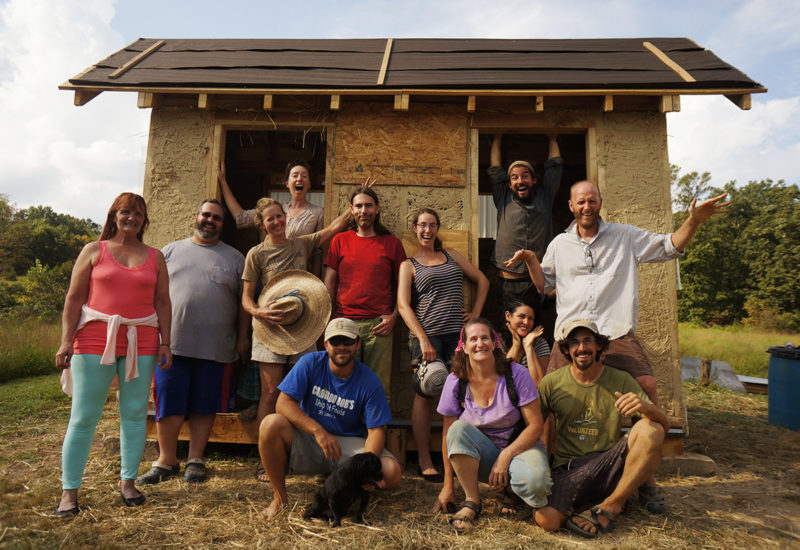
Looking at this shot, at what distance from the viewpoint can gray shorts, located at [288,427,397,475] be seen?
10.5ft

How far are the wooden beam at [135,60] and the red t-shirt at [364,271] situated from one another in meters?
3.18

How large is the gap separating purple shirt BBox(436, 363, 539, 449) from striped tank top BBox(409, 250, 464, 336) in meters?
0.81

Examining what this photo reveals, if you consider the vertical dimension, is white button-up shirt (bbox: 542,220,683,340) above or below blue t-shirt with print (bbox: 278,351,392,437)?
above

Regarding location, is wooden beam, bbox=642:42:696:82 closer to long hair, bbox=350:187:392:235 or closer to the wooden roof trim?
the wooden roof trim

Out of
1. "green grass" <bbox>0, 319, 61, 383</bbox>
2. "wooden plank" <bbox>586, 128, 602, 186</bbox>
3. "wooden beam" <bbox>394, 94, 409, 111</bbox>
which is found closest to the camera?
"wooden beam" <bbox>394, 94, 409, 111</bbox>

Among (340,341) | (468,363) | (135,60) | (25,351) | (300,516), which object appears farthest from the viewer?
(25,351)

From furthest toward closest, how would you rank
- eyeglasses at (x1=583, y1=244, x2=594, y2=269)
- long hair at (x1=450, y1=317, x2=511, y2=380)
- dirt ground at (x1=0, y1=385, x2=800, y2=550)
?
1. eyeglasses at (x1=583, y1=244, x2=594, y2=269)
2. long hair at (x1=450, y1=317, x2=511, y2=380)
3. dirt ground at (x1=0, y1=385, x2=800, y2=550)

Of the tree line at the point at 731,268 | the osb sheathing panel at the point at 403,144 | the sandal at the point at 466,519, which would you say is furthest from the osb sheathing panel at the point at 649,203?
the tree line at the point at 731,268

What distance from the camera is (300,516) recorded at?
3.12 meters

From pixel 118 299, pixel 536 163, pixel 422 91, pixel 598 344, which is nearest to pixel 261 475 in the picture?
pixel 118 299

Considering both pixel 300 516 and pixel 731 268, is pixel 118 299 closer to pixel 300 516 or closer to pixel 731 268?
pixel 300 516

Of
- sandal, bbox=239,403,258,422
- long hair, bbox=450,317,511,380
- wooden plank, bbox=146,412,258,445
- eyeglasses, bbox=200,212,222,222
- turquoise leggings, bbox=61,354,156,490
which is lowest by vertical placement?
wooden plank, bbox=146,412,258,445

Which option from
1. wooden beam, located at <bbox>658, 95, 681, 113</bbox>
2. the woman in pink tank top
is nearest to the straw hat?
the woman in pink tank top

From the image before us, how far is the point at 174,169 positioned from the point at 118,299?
2.40m
